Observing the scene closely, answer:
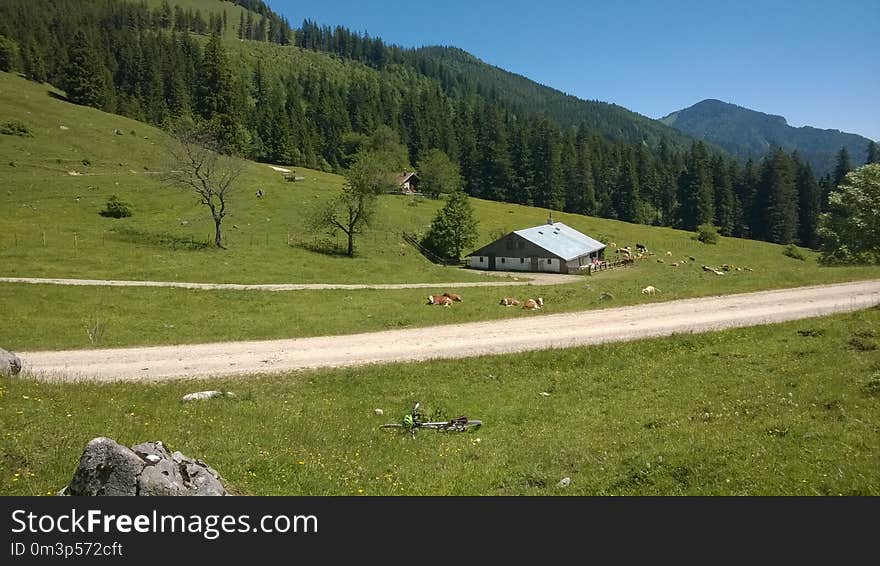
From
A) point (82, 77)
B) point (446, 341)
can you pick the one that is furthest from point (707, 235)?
point (82, 77)

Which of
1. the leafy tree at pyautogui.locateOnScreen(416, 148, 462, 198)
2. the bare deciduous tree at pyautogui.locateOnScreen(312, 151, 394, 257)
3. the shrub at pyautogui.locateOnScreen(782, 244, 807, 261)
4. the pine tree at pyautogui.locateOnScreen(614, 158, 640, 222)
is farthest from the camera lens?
the pine tree at pyautogui.locateOnScreen(614, 158, 640, 222)

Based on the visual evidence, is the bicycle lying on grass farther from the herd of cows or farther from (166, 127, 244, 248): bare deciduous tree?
(166, 127, 244, 248): bare deciduous tree

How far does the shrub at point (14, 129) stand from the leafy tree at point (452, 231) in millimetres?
61353

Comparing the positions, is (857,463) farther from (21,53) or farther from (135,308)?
(21,53)

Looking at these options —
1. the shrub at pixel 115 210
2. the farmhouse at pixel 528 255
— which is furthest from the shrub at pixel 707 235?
the shrub at pixel 115 210

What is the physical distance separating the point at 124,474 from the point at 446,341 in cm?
1662

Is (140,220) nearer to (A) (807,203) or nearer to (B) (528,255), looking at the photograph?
(B) (528,255)

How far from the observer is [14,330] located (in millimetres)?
24328

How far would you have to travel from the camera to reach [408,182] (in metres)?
131

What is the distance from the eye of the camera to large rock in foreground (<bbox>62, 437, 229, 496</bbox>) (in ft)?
24.4

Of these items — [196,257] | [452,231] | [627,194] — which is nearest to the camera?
[196,257]

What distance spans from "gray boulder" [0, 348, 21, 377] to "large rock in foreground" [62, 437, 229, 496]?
11.9 metres

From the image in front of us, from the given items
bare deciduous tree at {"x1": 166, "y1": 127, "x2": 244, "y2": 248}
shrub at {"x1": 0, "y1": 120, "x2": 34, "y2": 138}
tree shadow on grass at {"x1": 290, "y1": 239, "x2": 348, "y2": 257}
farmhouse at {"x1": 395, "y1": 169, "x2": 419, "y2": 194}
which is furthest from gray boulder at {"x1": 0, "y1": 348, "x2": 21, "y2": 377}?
farmhouse at {"x1": 395, "y1": 169, "x2": 419, "y2": 194}
